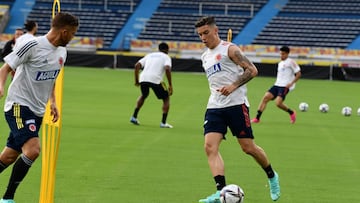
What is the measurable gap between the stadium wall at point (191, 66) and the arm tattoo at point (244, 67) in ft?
124

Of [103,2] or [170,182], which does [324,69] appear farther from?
[170,182]

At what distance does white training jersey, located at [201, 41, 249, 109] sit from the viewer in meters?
9.98

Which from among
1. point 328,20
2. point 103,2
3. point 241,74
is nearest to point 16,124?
point 241,74

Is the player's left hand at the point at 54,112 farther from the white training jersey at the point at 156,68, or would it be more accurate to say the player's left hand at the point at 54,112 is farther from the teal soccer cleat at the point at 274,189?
the white training jersey at the point at 156,68

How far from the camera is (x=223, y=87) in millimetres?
9758

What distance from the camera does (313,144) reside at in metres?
16.6

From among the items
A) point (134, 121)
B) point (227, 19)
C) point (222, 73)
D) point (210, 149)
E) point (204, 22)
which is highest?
point (204, 22)

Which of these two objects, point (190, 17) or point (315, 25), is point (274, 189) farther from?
point (190, 17)

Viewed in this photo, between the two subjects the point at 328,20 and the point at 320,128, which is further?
the point at 328,20

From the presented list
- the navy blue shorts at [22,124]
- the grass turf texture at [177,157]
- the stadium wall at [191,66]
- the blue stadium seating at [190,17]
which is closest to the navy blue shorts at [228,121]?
the grass turf texture at [177,157]

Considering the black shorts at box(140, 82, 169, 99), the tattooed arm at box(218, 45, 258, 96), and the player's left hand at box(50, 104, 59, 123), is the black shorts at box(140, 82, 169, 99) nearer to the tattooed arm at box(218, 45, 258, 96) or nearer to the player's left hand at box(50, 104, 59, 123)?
the tattooed arm at box(218, 45, 258, 96)

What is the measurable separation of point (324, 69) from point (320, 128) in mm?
27673

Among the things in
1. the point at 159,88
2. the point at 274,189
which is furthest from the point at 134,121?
the point at 274,189

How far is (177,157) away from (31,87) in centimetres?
550
